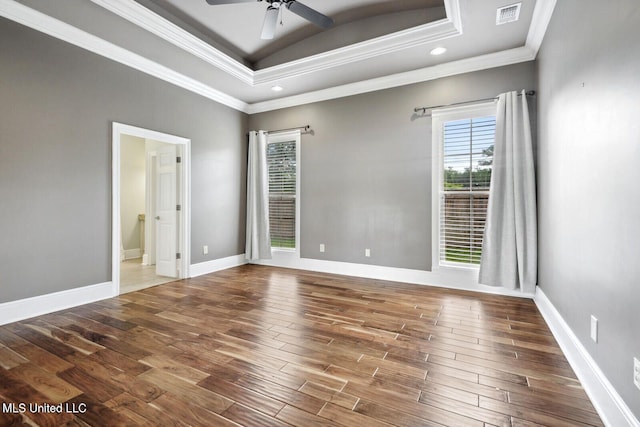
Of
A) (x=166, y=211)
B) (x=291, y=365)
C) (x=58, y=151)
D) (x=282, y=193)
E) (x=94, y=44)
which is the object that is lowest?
(x=291, y=365)

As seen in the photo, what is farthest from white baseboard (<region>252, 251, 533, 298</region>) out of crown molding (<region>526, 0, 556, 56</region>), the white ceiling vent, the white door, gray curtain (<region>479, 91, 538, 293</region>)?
the white ceiling vent

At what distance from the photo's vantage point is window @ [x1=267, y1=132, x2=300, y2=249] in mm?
5215

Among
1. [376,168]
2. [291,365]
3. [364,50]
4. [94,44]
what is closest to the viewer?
[291,365]

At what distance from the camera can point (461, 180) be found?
3914 mm

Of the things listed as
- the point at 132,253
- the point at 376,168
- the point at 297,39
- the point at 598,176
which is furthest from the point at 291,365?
the point at 132,253

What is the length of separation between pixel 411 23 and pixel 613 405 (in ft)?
13.4

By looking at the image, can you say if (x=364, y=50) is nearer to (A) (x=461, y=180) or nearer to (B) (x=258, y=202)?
(A) (x=461, y=180)

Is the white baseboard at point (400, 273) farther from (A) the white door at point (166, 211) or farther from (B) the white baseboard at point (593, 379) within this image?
(A) the white door at point (166, 211)

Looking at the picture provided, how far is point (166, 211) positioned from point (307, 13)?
346 cm

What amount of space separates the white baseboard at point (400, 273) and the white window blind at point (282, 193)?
31 centimetres

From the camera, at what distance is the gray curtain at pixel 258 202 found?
5.31 m

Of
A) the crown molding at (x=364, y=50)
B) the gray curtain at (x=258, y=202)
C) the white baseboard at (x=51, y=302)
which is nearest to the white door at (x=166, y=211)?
the white baseboard at (x=51, y=302)

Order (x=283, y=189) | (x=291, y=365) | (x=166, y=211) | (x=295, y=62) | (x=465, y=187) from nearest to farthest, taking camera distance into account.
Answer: (x=291, y=365)
(x=465, y=187)
(x=295, y=62)
(x=166, y=211)
(x=283, y=189)

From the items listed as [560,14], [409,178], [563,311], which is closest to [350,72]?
[409,178]
